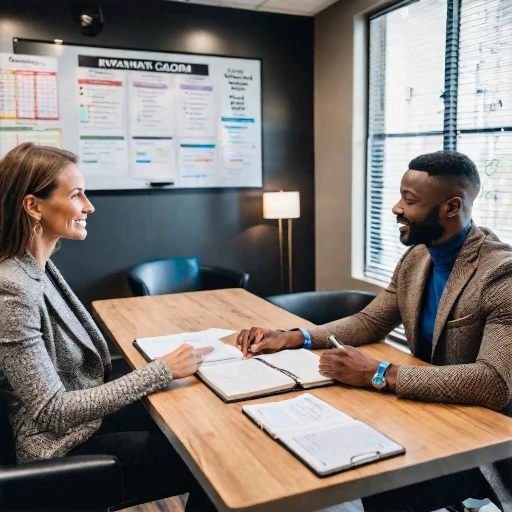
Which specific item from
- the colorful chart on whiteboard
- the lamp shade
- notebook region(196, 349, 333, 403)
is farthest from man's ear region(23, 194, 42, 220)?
the lamp shade

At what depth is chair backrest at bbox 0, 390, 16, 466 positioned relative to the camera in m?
1.52

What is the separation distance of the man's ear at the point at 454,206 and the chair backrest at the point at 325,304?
1.02m

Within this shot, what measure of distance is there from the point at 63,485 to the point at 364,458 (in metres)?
0.70

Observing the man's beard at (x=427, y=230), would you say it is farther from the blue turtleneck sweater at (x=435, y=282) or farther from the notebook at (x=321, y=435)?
the notebook at (x=321, y=435)

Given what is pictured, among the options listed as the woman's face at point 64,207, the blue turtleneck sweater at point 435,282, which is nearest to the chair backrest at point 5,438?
the woman's face at point 64,207

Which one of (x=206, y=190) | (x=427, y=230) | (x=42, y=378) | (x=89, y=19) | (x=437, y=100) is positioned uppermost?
(x=89, y=19)

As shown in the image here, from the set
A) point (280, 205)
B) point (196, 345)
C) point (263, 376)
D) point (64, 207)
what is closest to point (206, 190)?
point (280, 205)

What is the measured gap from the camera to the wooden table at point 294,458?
108 centimetres

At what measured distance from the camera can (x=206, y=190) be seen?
4.43 metres

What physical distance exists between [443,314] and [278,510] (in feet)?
3.00

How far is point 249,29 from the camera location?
4434 millimetres

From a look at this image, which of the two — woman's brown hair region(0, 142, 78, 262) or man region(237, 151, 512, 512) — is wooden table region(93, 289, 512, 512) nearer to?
man region(237, 151, 512, 512)

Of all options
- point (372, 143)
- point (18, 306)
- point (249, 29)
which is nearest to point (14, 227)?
point (18, 306)

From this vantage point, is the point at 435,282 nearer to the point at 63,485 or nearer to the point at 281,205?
the point at 63,485
